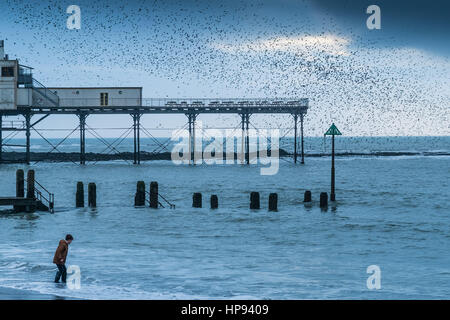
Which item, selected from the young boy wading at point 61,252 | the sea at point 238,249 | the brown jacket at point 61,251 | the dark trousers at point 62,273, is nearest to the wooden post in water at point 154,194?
the sea at point 238,249

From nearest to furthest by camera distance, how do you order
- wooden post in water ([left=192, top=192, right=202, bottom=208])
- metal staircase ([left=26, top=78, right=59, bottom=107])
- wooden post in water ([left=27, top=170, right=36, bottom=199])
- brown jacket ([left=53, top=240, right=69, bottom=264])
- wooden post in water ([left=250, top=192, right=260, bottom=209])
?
1. brown jacket ([left=53, top=240, right=69, bottom=264])
2. wooden post in water ([left=27, top=170, right=36, bottom=199])
3. wooden post in water ([left=250, top=192, right=260, bottom=209])
4. wooden post in water ([left=192, top=192, right=202, bottom=208])
5. metal staircase ([left=26, top=78, right=59, bottom=107])

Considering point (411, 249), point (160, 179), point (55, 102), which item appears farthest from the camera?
point (55, 102)

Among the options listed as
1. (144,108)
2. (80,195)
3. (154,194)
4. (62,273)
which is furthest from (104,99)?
(62,273)

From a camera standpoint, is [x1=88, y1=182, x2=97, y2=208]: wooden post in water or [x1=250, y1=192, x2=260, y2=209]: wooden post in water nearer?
[x1=250, y1=192, x2=260, y2=209]: wooden post in water

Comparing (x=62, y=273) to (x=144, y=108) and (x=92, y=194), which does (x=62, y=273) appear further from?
(x=144, y=108)

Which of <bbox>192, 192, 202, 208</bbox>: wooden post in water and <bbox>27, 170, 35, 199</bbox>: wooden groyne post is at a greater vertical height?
<bbox>27, 170, 35, 199</bbox>: wooden groyne post

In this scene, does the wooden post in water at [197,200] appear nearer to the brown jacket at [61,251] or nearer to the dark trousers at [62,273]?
the dark trousers at [62,273]

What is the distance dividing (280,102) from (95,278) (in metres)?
60.2

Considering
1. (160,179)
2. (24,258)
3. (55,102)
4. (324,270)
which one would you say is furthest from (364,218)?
(55,102)

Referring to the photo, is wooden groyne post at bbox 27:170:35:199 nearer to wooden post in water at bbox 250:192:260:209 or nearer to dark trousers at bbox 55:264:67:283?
wooden post in water at bbox 250:192:260:209

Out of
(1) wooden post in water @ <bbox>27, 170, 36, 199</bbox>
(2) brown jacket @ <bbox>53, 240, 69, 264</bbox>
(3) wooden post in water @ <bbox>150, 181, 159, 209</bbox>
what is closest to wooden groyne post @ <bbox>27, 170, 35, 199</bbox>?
(1) wooden post in water @ <bbox>27, 170, 36, 199</bbox>

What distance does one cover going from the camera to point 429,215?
36594mm

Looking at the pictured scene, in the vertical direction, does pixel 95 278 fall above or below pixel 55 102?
below
